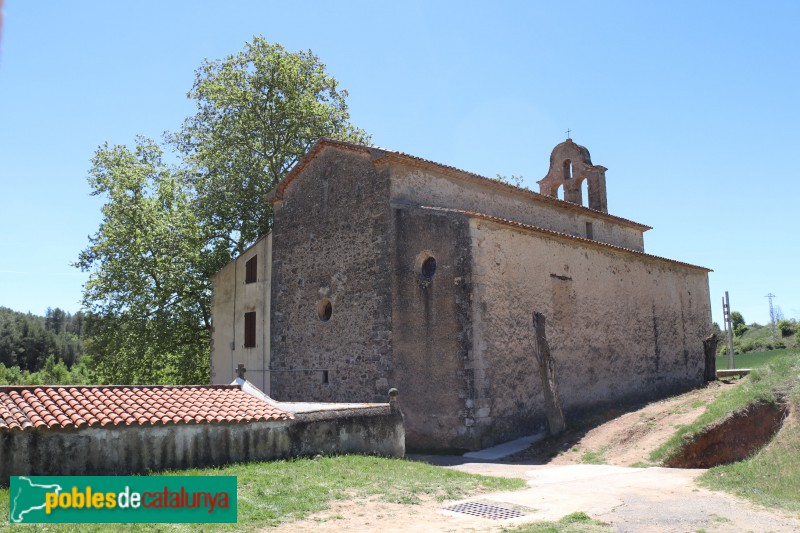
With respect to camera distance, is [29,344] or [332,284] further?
[29,344]

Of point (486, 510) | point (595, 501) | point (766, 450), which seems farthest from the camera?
point (766, 450)

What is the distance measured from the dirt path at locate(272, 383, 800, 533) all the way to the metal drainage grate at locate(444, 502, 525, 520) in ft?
0.42

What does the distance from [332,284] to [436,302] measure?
3.94 metres

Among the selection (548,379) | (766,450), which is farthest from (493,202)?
(766,450)

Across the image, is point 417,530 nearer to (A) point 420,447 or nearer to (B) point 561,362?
(A) point 420,447

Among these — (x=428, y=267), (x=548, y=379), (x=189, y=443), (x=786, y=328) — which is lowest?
(x=189, y=443)

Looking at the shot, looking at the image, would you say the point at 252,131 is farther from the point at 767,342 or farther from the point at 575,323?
the point at 767,342

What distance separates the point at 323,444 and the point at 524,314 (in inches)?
291

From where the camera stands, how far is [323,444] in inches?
A: 459

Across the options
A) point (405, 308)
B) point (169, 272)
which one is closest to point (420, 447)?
point (405, 308)

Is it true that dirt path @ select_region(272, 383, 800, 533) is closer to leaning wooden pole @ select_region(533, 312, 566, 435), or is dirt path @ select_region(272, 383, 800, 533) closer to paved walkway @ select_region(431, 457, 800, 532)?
paved walkway @ select_region(431, 457, 800, 532)

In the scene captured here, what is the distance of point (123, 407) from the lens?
10.4 meters

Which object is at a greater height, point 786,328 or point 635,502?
point 786,328
